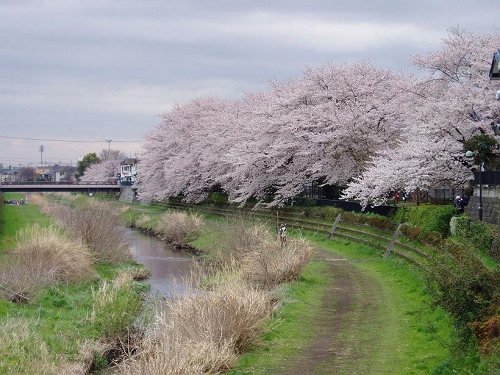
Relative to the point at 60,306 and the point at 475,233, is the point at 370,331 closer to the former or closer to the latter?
the point at 475,233

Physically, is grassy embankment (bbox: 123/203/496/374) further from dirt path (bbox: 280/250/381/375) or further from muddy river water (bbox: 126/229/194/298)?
muddy river water (bbox: 126/229/194/298)

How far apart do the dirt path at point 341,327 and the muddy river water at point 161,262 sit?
5.73m

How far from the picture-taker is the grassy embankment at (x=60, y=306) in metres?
14.7

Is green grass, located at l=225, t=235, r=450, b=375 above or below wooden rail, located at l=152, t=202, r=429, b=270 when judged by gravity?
below

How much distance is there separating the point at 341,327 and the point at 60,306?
909 centimetres

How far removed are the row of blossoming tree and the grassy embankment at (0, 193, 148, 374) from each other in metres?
14.4

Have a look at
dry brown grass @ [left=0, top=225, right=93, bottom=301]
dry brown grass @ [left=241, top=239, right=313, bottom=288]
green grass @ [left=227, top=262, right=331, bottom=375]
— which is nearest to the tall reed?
green grass @ [left=227, top=262, right=331, bottom=375]

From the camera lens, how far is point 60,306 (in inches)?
856

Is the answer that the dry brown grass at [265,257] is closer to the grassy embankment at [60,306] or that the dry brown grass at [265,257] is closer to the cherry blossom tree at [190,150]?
the grassy embankment at [60,306]

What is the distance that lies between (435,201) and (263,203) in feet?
45.9

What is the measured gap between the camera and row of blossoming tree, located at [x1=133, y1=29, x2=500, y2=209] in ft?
109

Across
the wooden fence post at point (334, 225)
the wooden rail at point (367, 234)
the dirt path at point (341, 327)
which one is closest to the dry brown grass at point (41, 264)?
the dirt path at point (341, 327)

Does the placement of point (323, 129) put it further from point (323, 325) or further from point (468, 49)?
A: point (323, 325)

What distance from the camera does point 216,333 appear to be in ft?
49.1
